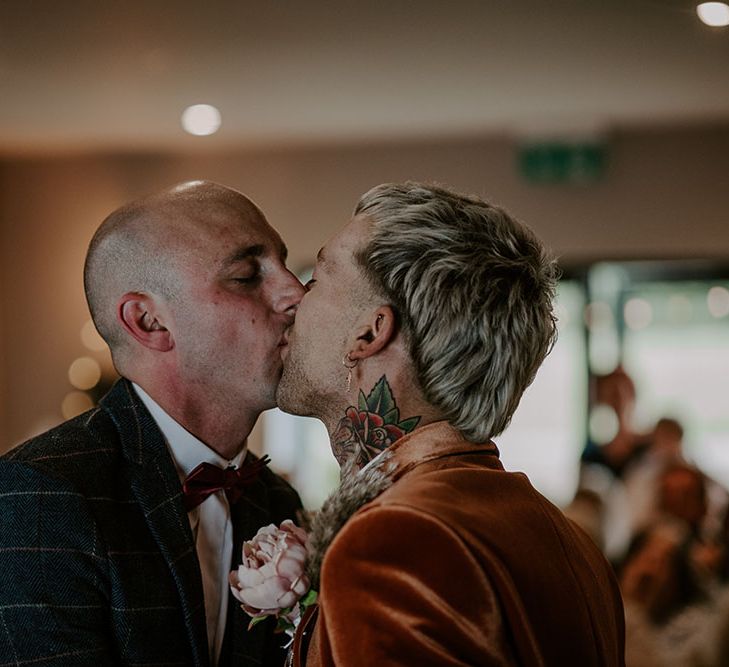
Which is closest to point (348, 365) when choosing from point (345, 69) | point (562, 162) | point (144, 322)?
point (144, 322)

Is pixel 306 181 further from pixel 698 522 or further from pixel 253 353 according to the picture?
pixel 253 353

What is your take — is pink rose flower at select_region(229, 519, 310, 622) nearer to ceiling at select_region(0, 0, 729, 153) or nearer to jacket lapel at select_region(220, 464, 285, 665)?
jacket lapel at select_region(220, 464, 285, 665)

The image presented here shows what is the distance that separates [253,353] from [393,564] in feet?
2.49

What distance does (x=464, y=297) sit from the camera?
5.17 feet

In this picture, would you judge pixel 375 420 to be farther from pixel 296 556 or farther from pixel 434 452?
pixel 296 556

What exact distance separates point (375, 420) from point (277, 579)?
28 cm

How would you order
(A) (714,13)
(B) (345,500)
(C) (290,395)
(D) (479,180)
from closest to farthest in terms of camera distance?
(B) (345,500) → (C) (290,395) → (A) (714,13) → (D) (479,180)

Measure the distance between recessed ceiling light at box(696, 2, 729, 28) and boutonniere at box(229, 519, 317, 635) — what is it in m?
3.35

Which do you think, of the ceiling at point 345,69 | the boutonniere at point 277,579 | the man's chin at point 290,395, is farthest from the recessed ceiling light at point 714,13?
the boutonniere at point 277,579

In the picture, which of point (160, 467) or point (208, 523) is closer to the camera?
point (160, 467)

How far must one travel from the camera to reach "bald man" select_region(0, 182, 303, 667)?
1635 mm

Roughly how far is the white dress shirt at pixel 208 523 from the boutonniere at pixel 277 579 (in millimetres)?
228

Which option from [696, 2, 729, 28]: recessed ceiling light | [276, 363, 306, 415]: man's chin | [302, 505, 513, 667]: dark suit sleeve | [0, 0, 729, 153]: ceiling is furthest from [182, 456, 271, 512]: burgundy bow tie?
[696, 2, 729, 28]: recessed ceiling light

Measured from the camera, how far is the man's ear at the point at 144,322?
6.54ft
